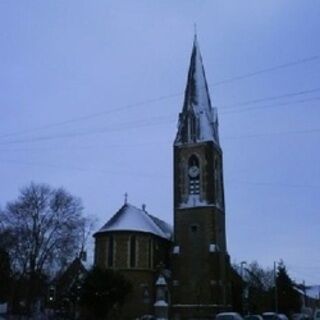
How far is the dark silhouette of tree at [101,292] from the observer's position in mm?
51562

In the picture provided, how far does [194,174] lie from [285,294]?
24205mm

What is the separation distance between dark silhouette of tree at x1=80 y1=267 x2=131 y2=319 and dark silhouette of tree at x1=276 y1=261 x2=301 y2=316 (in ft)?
105

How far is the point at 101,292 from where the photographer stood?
51.6 meters

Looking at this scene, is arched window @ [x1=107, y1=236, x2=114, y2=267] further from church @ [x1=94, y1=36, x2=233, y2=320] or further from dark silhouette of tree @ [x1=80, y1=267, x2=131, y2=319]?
dark silhouette of tree @ [x1=80, y1=267, x2=131, y2=319]

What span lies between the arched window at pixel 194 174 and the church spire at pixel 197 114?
2.16 m

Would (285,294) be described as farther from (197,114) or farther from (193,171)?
(197,114)

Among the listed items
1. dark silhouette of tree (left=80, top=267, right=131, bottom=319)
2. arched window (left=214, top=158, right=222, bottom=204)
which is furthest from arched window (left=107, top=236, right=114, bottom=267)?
arched window (left=214, top=158, right=222, bottom=204)

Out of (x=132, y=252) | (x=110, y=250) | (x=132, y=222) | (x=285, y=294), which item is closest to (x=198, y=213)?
(x=132, y=222)

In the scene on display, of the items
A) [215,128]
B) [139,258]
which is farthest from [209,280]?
[215,128]

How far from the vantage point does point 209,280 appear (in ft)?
194

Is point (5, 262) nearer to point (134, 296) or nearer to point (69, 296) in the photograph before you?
point (69, 296)

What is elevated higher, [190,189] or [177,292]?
[190,189]

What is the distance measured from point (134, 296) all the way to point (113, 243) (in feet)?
18.8

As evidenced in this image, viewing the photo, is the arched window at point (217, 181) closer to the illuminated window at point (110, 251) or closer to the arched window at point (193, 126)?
the arched window at point (193, 126)
